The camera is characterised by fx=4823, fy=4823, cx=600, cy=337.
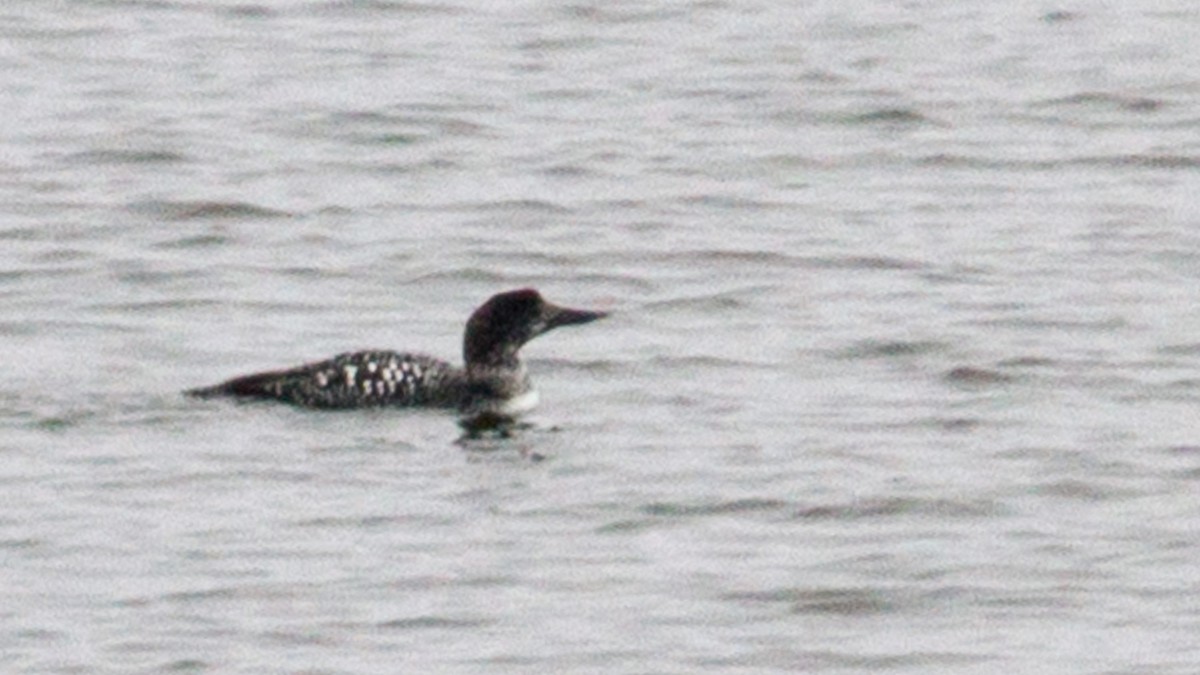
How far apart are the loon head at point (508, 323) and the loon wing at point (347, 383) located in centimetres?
31

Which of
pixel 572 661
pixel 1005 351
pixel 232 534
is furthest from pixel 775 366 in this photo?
pixel 572 661

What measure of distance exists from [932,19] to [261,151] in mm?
4833

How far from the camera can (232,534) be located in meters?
14.6

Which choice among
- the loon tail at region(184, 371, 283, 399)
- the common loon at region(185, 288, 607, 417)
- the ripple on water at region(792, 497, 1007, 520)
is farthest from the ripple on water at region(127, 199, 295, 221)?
the ripple on water at region(792, 497, 1007, 520)

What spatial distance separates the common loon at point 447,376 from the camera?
1662cm

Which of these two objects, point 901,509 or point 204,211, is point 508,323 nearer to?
point 901,509

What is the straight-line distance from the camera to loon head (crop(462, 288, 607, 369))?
1720cm

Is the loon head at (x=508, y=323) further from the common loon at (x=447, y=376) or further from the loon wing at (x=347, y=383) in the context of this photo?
the loon wing at (x=347, y=383)

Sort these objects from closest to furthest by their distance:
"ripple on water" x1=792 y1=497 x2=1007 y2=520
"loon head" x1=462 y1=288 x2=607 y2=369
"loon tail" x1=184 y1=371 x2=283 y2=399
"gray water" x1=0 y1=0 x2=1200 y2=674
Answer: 1. "gray water" x1=0 y1=0 x2=1200 y2=674
2. "ripple on water" x1=792 y1=497 x2=1007 y2=520
3. "loon tail" x1=184 y1=371 x2=283 y2=399
4. "loon head" x1=462 y1=288 x2=607 y2=369

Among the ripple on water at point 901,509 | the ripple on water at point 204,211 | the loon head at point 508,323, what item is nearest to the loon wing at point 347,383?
the loon head at point 508,323

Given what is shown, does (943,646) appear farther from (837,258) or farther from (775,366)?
(837,258)

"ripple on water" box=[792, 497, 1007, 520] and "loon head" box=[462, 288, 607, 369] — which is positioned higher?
"loon head" box=[462, 288, 607, 369]

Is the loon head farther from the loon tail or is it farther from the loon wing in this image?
the loon tail

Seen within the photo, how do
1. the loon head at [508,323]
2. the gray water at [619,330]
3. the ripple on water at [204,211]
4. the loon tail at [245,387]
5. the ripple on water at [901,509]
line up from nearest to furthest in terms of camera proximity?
the gray water at [619,330], the ripple on water at [901,509], the loon tail at [245,387], the loon head at [508,323], the ripple on water at [204,211]
